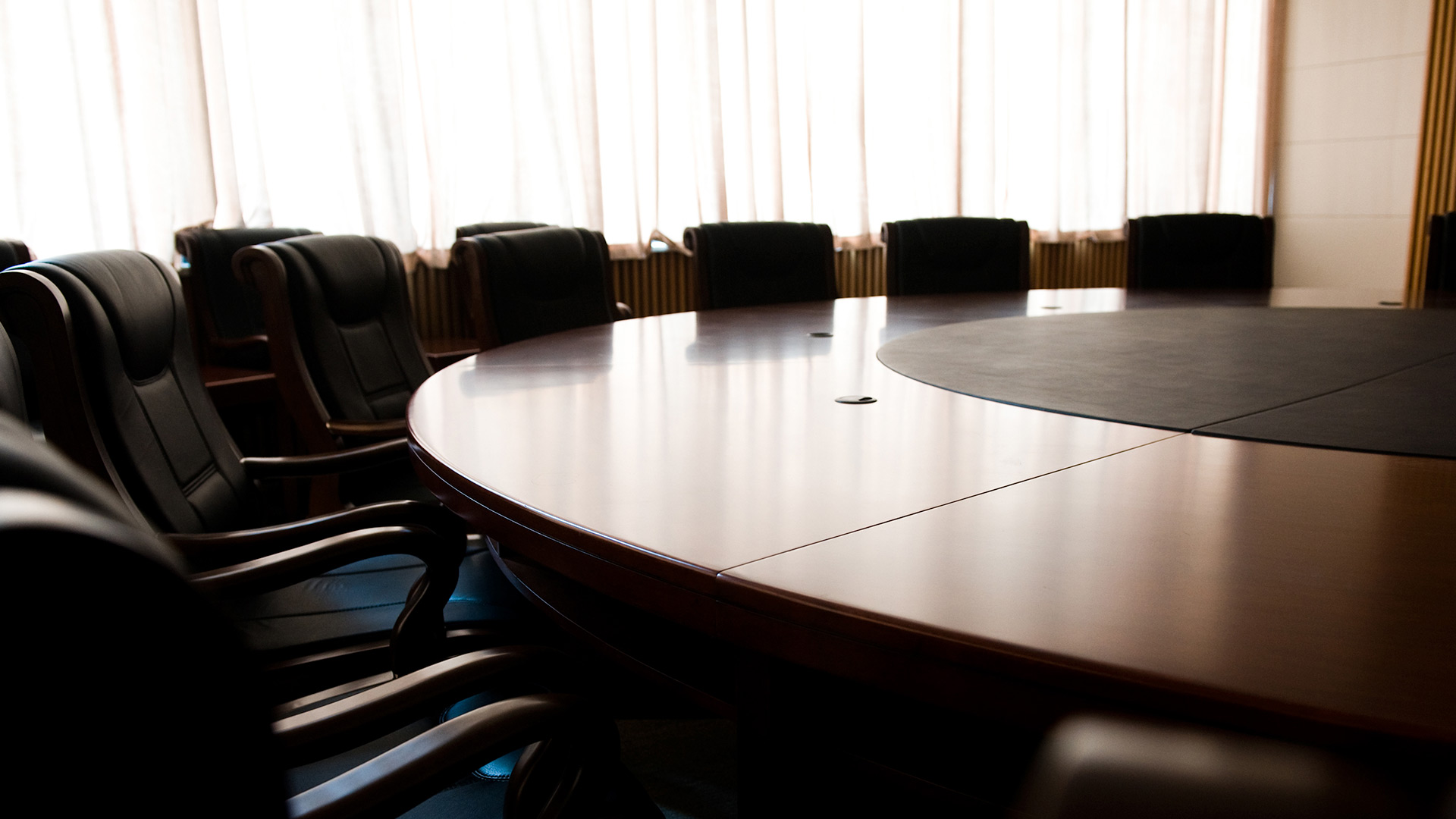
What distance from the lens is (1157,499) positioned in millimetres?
893

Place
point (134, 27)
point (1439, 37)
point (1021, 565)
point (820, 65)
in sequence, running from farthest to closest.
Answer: point (1439, 37)
point (820, 65)
point (134, 27)
point (1021, 565)

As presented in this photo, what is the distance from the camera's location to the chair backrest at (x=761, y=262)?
3309 millimetres

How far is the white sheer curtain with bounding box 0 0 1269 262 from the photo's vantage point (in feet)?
11.7

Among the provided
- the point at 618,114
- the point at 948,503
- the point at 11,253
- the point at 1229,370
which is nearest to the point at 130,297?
the point at 948,503

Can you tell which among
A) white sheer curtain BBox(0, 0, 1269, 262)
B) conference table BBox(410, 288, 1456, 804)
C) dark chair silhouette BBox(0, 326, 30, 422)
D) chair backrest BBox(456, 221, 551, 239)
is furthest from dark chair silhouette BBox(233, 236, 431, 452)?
white sheer curtain BBox(0, 0, 1269, 262)

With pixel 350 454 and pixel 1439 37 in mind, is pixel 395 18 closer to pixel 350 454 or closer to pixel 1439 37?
pixel 350 454

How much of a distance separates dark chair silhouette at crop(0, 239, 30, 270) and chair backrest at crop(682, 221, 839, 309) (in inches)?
79.9

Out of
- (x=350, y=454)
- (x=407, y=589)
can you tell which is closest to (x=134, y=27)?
(x=350, y=454)

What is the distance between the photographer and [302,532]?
1.29 meters

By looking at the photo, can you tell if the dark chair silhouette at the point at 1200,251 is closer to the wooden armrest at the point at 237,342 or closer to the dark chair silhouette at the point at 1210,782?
the wooden armrest at the point at 237,342


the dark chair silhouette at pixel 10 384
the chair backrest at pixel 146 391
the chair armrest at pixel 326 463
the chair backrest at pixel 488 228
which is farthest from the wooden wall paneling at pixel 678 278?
the dark chair silhouette at pixel 10 384

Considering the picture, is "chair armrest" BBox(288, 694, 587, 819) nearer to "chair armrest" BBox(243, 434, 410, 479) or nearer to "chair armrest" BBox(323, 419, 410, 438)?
"chair armrest" BBox(243, 434, 410, 479)

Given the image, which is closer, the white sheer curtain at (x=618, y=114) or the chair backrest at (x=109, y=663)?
the chair backrest at (x=109, y=663)

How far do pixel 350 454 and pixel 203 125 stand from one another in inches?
108
